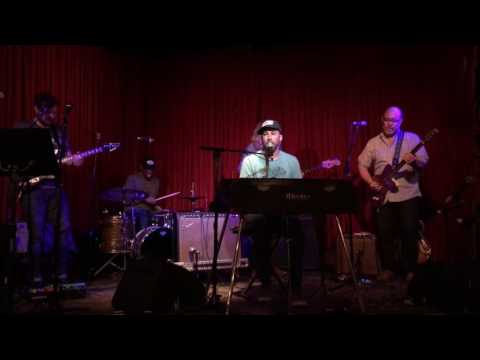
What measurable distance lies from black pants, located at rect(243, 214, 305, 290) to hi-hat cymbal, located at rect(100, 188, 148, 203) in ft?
7.60

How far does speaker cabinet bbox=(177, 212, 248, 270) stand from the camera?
20.4ft

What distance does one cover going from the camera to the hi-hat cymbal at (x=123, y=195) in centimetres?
659

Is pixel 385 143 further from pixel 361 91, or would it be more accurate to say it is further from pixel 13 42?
pixel 13 42

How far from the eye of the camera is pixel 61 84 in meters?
7.06

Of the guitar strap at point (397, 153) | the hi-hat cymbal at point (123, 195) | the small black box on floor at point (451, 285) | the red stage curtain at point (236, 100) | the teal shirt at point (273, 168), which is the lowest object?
the small black box on floor at point (451, 285)

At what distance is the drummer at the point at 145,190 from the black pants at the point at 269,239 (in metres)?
2.65

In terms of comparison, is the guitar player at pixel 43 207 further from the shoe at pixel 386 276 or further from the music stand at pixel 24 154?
the shoe at pixel 386 276

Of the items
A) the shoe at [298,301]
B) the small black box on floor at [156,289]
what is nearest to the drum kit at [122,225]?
the shoe at [298,301]

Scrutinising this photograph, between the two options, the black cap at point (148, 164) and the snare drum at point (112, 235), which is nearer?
the snare drum at point (112, 235)

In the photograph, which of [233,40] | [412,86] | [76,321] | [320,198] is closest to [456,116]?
[412,86]

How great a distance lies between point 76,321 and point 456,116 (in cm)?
692

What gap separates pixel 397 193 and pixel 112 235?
160 inches

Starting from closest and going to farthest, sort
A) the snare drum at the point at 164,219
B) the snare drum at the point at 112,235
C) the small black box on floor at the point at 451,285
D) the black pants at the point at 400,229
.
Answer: the small black box on floor at the point at 451,285
the black pants at the point at 400,229
the snare drum at the point at 164,219
the snare drum at the point at 112,235

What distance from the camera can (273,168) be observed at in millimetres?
5148
